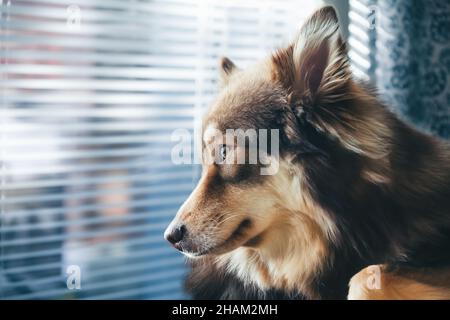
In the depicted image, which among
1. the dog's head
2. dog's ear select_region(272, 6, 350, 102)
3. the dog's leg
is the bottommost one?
the dog's leg

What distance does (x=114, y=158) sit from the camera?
1.33 m

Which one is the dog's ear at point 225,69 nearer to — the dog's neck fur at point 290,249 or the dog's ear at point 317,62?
the dog's ear at point 317,62

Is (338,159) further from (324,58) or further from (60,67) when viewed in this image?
(60,67)

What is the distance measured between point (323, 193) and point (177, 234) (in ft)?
1.17

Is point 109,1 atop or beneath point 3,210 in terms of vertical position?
atop

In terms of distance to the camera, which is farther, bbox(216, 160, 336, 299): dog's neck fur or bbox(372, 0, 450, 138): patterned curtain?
bbox(372, 0, 450, 138): patterned curtain

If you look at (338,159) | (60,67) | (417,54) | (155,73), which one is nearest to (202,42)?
(155,73)

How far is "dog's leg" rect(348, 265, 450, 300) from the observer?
113cm

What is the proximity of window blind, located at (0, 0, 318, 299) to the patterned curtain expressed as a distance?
0.78ft

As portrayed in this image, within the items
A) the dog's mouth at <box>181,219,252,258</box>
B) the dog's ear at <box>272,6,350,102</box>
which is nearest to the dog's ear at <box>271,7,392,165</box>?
the dog's ear at <box>272,6,350,102</box>

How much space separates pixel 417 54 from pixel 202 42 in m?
0.61

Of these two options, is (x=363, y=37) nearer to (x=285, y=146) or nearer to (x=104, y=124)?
(x=285, y=146)

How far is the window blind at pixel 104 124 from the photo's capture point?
1268 mm

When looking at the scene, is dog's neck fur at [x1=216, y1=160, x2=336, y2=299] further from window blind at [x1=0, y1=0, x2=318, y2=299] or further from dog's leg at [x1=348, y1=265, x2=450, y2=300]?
window blind at [x1=0, y1=0, x2=318, y2=299]
